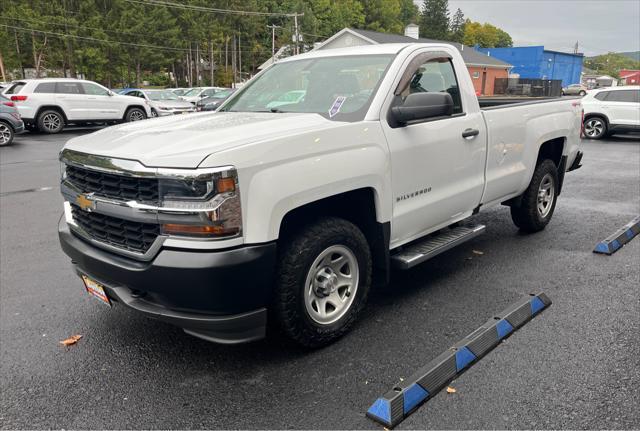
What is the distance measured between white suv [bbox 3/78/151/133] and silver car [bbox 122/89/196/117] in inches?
70.8

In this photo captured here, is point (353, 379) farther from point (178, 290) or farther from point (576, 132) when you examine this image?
point (576, 132)

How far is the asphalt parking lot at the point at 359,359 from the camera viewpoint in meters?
2.78

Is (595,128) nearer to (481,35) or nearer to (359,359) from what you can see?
(359,359)

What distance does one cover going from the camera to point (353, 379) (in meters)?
3.08

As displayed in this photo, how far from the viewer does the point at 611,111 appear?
16.3 meters

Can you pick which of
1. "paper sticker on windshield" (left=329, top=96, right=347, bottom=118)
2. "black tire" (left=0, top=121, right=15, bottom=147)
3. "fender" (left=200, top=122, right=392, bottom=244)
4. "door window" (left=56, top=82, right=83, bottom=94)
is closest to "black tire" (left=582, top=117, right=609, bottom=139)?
"paper sticker on windshield" (left=329, top=96, right=347, bottom=118)

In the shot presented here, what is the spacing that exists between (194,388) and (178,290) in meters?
0.71

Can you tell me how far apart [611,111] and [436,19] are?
89761 millimetres

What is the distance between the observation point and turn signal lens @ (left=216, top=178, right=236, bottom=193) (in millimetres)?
2641

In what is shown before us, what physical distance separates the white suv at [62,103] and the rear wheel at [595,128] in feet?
54.3

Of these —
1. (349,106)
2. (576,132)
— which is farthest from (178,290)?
(576,132)

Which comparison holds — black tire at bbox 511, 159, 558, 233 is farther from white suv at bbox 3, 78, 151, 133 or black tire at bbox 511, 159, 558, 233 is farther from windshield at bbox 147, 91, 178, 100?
windshield at bbox 147, 91, 178, 100

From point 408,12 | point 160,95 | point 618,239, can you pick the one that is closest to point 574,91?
point 618,239

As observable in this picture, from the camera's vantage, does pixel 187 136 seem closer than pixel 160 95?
Yes
